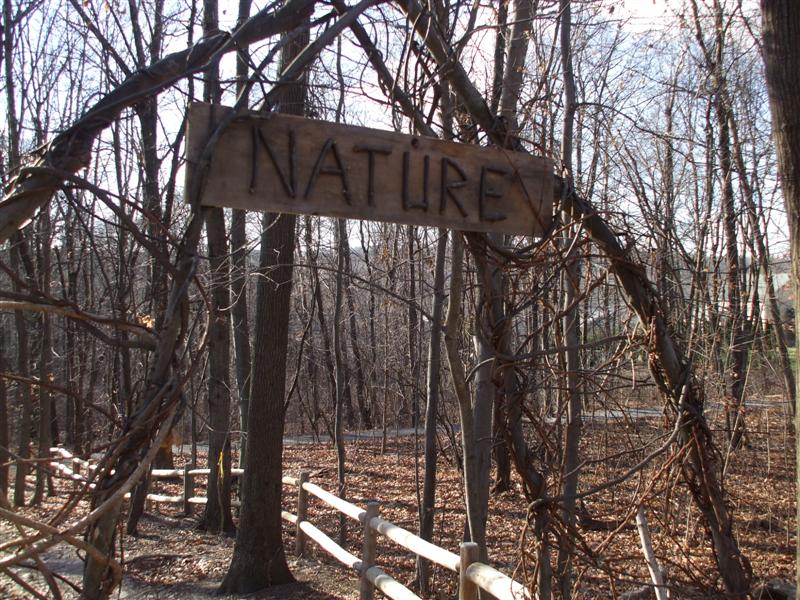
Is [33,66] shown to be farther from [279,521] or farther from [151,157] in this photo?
[279,521]

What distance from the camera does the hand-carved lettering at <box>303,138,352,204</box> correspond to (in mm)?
2389

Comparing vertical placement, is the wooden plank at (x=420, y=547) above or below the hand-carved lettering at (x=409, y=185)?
below

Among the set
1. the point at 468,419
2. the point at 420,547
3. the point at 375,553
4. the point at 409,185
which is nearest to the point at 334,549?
the point at 375,553

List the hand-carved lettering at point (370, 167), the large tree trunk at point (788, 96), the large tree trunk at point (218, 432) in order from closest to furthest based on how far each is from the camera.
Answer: the hand-carved lettering at point (370, 167) → the large tree trunk at point (788, 96) → the large tree trunk at point (218, 432)

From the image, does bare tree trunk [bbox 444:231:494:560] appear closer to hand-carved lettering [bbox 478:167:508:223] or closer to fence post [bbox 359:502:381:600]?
fence post [bbox 359:502:381:600]

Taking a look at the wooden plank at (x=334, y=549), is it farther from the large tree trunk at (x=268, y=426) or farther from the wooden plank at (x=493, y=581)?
the wooden plank at (x=493, y=581)

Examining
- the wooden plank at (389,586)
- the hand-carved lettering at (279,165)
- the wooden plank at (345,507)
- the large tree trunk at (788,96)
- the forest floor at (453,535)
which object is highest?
the large tree trunk at (788,96)

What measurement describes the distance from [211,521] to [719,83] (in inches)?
395

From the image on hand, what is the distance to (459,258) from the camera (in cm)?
592

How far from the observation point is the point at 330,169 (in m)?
2.42

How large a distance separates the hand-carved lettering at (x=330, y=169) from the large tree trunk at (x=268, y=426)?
5050 millimetres

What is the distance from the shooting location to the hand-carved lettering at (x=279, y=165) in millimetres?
2297

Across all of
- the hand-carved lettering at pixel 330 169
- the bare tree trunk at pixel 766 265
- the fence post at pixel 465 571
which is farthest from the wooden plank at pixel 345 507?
the bare tree trunk at pixel 766 265

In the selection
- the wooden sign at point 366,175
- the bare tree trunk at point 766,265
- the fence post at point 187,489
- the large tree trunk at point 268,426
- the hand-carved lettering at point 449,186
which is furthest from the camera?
the fence post at point 187,489
